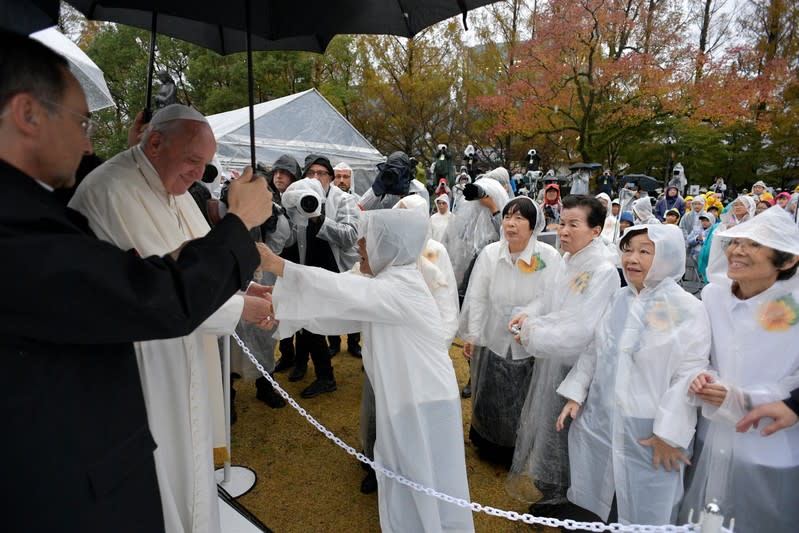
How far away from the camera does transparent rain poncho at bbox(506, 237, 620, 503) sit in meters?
2.58

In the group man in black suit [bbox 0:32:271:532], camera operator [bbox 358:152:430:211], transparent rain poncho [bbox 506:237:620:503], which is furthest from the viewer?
camera operator [bbox 358:152:430:211]

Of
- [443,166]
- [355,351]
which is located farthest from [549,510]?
[443,166]

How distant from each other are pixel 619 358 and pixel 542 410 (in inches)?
28.9

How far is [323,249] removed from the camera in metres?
4.61

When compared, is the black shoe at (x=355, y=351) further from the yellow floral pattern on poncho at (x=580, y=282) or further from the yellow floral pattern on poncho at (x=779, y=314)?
the yellow floral pattern on poncho at (x=779, y=314)

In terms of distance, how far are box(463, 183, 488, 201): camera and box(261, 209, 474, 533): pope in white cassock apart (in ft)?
7.25

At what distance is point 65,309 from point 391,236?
153 cm

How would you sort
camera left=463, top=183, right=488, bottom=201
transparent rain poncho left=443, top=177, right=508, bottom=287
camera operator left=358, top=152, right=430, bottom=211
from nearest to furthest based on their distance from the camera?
camera left=463, top=183, right=488, bottom=201, transparent rain poncho left=443, top=177, right=508, bottom=287, camera operator left=358, top=152, right=430, bottom=211

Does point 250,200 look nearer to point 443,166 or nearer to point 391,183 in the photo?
point 391,183

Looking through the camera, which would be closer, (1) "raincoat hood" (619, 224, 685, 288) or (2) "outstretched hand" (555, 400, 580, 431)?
(1) "raincoat hood" (619, 224, 685, 288)

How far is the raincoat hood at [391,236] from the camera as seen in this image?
2.33 metres

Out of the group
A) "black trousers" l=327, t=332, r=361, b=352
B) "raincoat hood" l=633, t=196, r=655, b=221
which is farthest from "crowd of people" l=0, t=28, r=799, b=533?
"raincoat hood" l=633, t=196, r=655, b=221

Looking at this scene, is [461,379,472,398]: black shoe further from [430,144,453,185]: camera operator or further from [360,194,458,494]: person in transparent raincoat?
[430,144,453,185]: camera operator

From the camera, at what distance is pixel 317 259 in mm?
4602
